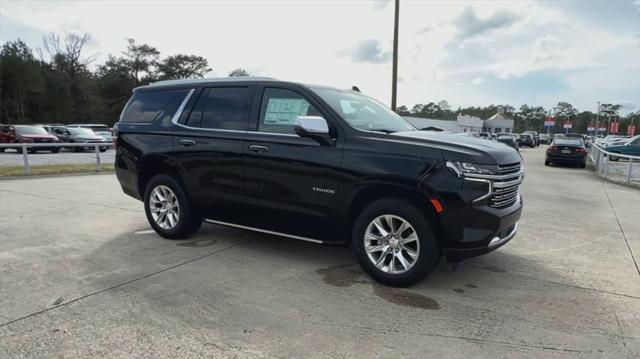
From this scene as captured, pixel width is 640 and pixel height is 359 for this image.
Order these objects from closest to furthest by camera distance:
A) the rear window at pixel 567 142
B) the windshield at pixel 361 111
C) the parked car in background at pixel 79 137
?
the windshield at pixel 361 111
the rear window at pixel 567 142
the parked car in background at pixel 79 137

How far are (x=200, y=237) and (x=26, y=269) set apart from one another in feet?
6.42

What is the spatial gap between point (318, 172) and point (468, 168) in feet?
4.67

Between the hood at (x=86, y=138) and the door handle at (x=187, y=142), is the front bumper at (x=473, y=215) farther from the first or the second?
the hood at (x=86, y=138)

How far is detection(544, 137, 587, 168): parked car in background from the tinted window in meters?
18.2

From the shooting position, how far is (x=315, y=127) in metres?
4.23

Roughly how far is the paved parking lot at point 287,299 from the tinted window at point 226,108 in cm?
149

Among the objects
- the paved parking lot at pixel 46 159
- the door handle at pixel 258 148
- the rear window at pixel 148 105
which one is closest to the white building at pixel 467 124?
the paved parking lot at pixel 46 159

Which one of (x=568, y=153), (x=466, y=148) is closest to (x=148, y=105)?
(x=466, y=148)

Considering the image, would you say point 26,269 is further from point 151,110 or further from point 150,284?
point 151,110

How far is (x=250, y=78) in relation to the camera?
5148mm

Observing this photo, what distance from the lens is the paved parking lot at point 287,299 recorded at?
10.4 feet

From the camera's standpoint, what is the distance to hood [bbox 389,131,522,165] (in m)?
3.88

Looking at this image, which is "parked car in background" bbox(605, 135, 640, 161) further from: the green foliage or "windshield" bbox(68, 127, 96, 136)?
the green foliage

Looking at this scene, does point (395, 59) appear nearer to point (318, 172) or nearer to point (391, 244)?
point (318, 172)
